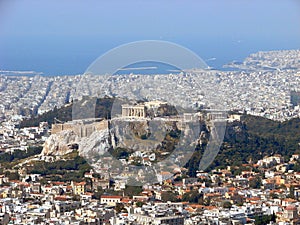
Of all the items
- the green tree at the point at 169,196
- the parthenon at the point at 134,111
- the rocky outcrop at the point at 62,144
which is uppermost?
the parthenon at the point at 134,111

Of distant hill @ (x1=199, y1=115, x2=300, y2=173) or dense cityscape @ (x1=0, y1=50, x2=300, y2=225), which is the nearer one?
dense cityscape @ (x1=0, y1=50, x2=300, y2=225)

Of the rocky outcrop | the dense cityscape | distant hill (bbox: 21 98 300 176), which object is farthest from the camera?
the rocky outcrop

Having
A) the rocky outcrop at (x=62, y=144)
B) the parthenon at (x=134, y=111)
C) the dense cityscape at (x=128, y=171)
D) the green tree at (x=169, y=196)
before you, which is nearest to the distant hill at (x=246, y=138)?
the dense cityscape at (x=128, y=171)

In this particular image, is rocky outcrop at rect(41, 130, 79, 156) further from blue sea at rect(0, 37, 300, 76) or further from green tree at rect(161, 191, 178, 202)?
blue sea at rect(0, 37, 300, 76)

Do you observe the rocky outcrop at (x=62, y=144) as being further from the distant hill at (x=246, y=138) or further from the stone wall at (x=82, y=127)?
the distant hill at (x=246, y=138)

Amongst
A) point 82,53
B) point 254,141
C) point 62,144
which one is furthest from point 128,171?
point 82,53

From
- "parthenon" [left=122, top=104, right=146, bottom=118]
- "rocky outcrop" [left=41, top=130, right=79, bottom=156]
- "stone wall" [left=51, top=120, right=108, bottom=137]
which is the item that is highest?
"parthenon" [left=122, top=104, right=146, bottom=118]

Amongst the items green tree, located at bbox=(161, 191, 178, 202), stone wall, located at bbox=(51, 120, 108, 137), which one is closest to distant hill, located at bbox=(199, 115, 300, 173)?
stone wall, located at bbox=(51, 120, 108, 137)

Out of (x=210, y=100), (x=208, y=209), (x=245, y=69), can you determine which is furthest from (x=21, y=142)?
(x=245, y=69)
